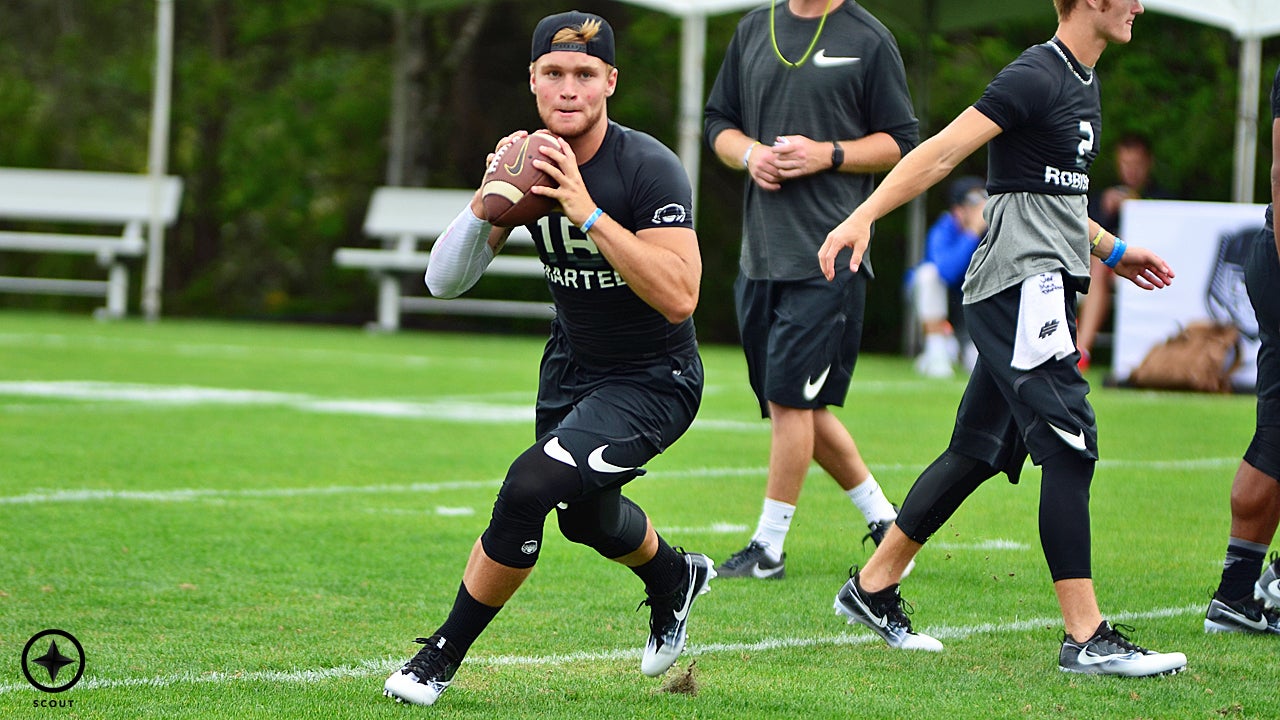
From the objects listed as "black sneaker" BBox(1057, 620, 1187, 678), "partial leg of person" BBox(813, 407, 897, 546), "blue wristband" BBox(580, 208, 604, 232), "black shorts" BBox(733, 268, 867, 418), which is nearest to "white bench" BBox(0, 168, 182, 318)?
"black shorts" BBox(733, 268, 867, 418)

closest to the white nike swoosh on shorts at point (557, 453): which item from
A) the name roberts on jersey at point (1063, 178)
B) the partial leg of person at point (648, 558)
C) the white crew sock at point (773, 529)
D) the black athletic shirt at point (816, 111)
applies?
the partial leg of person at point (648, 558)

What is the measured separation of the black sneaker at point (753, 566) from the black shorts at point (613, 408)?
138 cm

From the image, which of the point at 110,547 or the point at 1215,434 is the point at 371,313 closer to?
the point at 1215,434

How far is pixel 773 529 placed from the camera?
19.4 ft

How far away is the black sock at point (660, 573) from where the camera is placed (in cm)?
448

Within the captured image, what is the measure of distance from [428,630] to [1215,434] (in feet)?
22.7

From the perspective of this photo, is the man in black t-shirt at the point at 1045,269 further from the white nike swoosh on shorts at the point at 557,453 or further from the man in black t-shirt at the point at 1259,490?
the white nike swoosh on shorts at the point at 557,453

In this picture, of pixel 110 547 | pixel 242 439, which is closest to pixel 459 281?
pixel 110 547

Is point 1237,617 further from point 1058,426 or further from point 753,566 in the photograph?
point 753,566

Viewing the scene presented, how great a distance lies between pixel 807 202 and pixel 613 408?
7.03 ft

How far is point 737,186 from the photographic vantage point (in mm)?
22969

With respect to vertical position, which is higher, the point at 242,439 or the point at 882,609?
the point at 882,609

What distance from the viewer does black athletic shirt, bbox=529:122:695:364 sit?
13.8 ft

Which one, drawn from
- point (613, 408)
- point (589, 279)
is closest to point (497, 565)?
point (613, 408)
